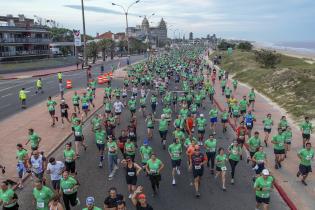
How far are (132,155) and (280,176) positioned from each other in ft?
17.6

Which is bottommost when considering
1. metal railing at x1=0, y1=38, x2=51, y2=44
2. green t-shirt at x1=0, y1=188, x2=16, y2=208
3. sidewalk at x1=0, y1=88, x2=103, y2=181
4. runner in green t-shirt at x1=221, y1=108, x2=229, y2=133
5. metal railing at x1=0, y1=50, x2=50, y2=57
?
sidewalk at x1=0, y1=88, x2=103, y2=181

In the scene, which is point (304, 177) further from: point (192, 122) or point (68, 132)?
point (68, 132)

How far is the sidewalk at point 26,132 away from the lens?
15095 millimetres

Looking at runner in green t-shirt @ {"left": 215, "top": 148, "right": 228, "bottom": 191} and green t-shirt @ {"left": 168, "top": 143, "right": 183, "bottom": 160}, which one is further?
green t-shirt @ {"left": 168, "top": 143, "right": 183, "bottom": 160}

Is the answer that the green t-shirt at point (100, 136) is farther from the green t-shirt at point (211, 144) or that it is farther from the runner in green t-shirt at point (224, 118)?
the runner in green t-shirt at point (224, 118)

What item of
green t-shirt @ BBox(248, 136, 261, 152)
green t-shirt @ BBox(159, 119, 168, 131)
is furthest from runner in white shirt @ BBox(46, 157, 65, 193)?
green t-shirt @ BBox(248, 136, 261, 152)

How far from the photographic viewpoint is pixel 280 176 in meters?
13.1

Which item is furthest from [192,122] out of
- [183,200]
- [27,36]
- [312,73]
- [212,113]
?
[27,36]

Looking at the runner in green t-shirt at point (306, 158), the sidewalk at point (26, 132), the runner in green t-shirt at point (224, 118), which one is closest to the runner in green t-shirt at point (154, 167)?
the runner in green t-shirt at point (306, 158)

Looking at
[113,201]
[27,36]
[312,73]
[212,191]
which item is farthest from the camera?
[27,36]

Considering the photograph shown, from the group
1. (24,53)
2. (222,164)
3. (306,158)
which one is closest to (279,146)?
(306,158)

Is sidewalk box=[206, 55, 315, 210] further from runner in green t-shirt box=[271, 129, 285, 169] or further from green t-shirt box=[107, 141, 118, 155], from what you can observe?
green t-shirt box=[107, 141, 118, 155]

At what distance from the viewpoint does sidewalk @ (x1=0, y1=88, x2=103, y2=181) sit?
1509cm

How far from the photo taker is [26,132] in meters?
19.4
